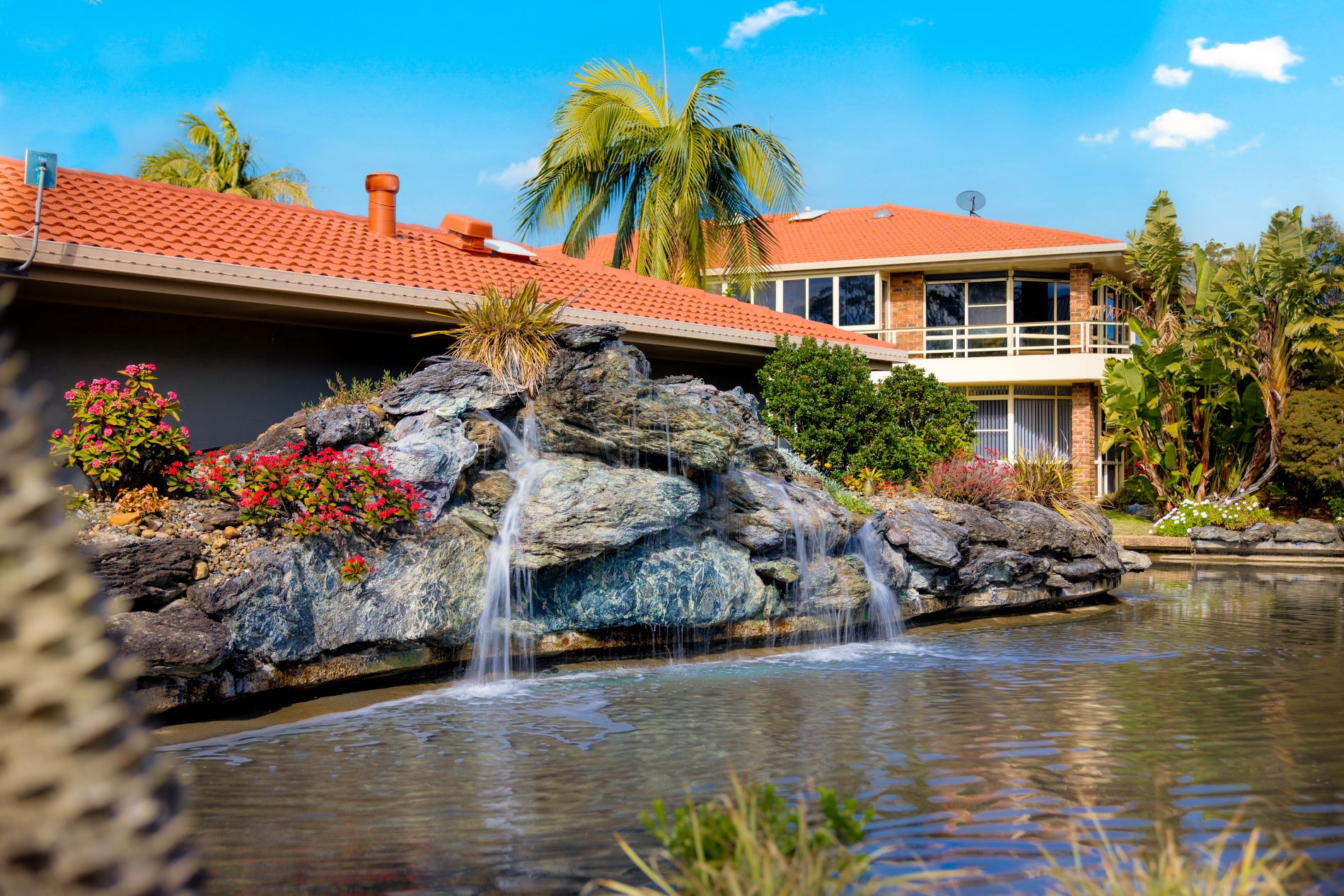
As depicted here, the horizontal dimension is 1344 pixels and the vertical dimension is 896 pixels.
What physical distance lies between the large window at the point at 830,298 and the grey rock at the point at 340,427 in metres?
20.2

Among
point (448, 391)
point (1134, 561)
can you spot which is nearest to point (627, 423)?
point (448, 391)

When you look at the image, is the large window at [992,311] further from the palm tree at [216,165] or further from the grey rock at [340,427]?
the grey rock at [340,427]

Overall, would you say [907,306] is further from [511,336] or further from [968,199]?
[511,336]

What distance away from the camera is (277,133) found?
28.0 m

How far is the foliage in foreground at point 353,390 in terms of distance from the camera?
11086 millimetres

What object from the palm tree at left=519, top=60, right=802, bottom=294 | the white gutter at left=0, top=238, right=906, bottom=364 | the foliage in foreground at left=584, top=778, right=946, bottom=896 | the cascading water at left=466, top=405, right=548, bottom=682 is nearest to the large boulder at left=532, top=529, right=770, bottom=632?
the cascading water at left=466, top=405, right=548, bottom=682

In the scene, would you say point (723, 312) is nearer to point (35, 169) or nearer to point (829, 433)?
point (829, 433)

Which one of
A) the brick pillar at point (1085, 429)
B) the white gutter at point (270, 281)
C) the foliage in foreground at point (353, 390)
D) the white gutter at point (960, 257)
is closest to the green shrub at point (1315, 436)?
the brick pillar at point (1085, 429)

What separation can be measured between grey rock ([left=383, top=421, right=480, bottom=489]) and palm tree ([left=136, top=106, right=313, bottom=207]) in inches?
786

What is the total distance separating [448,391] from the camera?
10750 millimetres

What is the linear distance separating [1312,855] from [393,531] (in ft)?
23.3

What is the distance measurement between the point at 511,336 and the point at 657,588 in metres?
3.34

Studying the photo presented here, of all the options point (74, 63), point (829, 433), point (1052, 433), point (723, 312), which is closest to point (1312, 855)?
point (829, 433)

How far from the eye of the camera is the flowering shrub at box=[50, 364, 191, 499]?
338 inches
